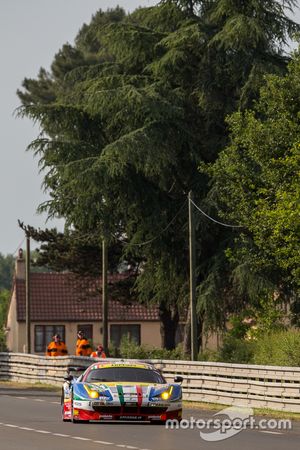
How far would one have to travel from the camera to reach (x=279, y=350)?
3828cm

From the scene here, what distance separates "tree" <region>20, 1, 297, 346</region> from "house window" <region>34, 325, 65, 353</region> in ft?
105

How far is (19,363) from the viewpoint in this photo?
53750 mm

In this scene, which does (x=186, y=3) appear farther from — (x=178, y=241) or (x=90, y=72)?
(x=178, y=241)

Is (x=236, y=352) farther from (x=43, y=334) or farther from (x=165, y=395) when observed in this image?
(x=43, y=334)

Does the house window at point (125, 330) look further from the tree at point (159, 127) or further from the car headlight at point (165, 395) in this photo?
the car headlight at point (165, 395)

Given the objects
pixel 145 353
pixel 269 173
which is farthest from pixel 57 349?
pixel 269 173

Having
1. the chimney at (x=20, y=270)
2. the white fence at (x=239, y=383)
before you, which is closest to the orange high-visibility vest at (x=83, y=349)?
the white fence at (x=239, y=383)

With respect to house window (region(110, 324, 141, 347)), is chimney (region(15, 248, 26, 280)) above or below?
above

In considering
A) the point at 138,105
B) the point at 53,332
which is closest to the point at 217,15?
the point at 138,105

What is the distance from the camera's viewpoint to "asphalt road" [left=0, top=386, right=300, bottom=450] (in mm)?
19844

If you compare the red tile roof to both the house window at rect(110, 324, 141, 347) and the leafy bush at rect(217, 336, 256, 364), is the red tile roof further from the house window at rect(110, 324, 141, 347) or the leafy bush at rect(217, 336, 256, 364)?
the leafy bush at rect(217, 336, 256, 364)

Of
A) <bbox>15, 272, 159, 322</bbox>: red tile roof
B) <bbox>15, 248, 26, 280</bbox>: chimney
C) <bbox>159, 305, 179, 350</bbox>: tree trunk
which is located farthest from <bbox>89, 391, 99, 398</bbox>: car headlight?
<bbox>15, 248, 26, 280</bbox>: chimney

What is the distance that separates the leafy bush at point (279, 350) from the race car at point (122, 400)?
12062 mm

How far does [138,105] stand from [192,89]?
415 centimetres
